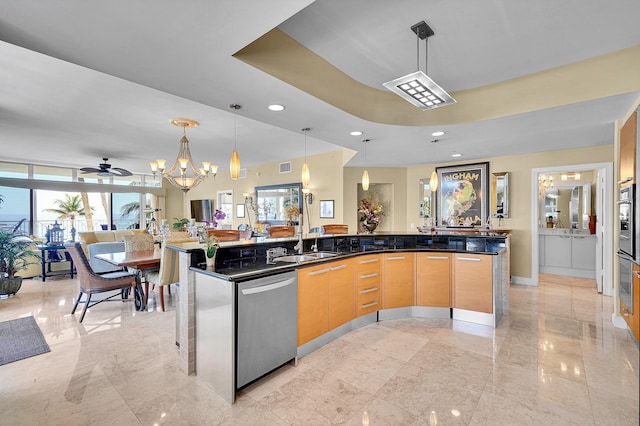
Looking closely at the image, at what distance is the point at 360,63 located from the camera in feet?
10.2

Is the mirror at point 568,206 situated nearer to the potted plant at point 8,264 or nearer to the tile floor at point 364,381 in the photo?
the tile floor at point 364,381

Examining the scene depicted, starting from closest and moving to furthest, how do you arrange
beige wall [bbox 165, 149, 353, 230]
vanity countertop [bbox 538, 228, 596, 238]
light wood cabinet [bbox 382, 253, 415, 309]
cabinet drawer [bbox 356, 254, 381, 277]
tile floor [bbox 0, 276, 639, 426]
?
1. tile floor [bbox 0, 276, 639, 426]
2. cabinet drawer [bbox 356, 254, 381, 277]
3. light wood cabinet [bbox 382, 253, 415, 309]
4. vanity countertop [bbox 538, 228, 596, 238]
5. beige wall [bbox 165, 149, 353, 230]

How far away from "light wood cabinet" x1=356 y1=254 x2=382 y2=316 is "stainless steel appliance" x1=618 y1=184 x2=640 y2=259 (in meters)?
2.42

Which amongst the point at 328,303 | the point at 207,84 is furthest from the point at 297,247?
the point at 207,84

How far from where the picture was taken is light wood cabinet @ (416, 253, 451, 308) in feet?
12.5

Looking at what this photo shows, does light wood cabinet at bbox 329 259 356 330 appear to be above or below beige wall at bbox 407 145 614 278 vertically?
Result: below

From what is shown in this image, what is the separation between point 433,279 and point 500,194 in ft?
10.5

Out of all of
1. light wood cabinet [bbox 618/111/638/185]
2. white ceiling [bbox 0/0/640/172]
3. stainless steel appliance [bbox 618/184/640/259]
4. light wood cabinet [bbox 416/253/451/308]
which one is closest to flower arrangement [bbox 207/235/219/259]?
white ceiling [bbox 0/0/640/172]

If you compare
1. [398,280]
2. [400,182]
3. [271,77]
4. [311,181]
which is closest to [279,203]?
[311,181]

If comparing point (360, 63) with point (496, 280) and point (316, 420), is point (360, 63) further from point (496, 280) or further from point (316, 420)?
point (316, 420)

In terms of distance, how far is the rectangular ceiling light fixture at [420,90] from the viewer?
2371 mm

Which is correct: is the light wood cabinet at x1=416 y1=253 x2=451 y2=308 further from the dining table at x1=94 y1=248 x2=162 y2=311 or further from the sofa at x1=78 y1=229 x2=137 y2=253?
the sofa at x1=78 y1=229 x2=137 y2=253

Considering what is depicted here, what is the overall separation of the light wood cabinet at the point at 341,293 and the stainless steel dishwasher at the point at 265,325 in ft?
1.76

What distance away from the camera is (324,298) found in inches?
119
